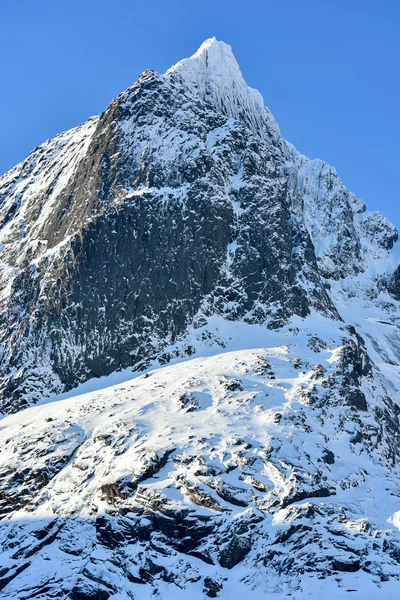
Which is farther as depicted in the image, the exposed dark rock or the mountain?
the mountain

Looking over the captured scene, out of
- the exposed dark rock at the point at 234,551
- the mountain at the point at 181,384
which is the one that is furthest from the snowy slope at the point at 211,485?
the mountain at the point at 181,384

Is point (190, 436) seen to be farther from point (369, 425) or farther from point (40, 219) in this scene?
point (40, 219)

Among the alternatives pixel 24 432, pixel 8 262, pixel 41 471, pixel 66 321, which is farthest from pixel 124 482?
pixel 8 262

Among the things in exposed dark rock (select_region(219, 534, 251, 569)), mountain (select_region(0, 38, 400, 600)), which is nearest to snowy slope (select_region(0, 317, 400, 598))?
exposed dark rock (select_region(219, 534, 251, 569))

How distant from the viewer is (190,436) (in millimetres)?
113188

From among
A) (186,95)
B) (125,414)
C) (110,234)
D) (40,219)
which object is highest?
(186,95)

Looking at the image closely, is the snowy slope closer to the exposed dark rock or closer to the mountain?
the exposed dark rock

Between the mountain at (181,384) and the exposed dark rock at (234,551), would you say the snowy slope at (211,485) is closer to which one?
the exposed dark rock at (234,551)

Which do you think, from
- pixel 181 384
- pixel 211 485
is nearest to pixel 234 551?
pixel 211 485

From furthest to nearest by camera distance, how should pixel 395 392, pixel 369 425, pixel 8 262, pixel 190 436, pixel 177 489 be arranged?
pixel 8 262 < pixel 395 392 < pixel 369 425 < pixel 190 436 < pixel 177 489

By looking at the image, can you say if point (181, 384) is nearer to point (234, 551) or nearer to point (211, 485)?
point (211, 485)

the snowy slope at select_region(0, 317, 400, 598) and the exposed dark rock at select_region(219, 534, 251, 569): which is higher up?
the snowy slope at select_region(0, 317, 400, 598)

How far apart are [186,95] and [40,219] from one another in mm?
39867

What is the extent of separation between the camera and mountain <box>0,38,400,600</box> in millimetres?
97375
